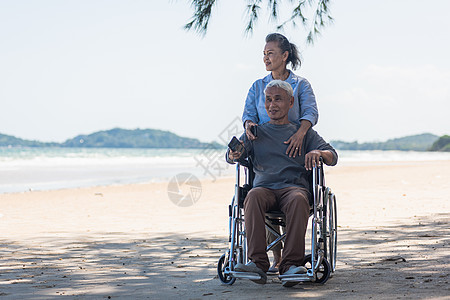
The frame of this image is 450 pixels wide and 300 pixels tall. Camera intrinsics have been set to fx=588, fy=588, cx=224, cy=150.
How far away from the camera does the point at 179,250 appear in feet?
15.5

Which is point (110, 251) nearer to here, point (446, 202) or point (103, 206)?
point (103, 206)

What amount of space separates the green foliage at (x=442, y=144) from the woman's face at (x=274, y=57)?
6386cm

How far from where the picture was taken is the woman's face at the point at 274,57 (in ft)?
11.9

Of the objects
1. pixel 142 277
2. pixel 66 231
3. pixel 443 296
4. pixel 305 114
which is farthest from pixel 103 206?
pixel 443 296

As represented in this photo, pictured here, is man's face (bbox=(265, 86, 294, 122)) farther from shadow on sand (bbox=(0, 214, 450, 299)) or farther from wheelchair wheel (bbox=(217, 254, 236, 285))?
shadow on sand (bbox=(0, 214, 450, 299))

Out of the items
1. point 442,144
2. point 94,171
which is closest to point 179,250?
point 94,171

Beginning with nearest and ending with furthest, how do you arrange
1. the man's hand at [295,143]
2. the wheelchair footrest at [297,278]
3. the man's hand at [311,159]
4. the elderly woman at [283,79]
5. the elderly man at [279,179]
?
the wheelchair footrest at [297,278]
the elderly man at [279,179]
the man's hand at [311,159]
the man's hand at [295,143]
the elderly woman at [283,79]

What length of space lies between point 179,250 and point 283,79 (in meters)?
1.79

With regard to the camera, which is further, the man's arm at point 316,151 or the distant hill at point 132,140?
the distant hill at point 132,140

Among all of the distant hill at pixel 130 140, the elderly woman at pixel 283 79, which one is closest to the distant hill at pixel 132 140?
the distant hill at pixel 130 140

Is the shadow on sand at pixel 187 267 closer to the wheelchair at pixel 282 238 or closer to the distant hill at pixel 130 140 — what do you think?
the wheelchair at pixel 282 238

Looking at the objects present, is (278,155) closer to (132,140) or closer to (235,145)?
(235,145)

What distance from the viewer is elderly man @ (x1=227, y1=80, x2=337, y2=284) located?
3076mm

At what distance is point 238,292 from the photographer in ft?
10.1
